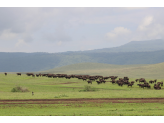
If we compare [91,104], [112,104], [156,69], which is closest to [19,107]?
[91,104]

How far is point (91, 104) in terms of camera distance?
978 inches

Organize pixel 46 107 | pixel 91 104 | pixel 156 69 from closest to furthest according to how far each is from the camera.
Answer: pixel 46 107, pixel 91 104, pixel 156 69
